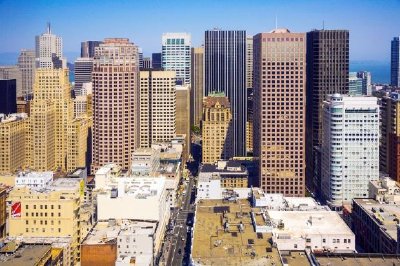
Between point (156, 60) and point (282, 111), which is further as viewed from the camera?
point (156, 60)

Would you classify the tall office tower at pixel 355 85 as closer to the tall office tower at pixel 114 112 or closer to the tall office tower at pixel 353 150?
the tall office tower at pixel 353 150

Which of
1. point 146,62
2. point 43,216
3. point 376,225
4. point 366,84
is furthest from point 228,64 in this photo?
point 43,216

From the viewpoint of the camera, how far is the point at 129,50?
31.2 metres

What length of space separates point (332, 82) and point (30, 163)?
13.8 meters

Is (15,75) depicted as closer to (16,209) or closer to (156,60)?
(156,60)

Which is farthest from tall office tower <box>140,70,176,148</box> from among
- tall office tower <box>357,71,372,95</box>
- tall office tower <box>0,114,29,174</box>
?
tall office tower <box>357,71,372,95</box>

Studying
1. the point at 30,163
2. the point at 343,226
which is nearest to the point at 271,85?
the point at 343,226

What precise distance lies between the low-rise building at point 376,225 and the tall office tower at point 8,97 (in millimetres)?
18088

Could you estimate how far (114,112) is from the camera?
29.3m

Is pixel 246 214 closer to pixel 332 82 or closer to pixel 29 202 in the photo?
pixel 29 202

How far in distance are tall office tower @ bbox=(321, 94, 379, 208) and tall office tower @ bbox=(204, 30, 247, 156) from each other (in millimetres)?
12532

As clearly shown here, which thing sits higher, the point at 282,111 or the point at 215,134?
the point at 282,111

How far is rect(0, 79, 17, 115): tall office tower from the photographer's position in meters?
31.6

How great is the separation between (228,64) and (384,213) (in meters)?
20.9
